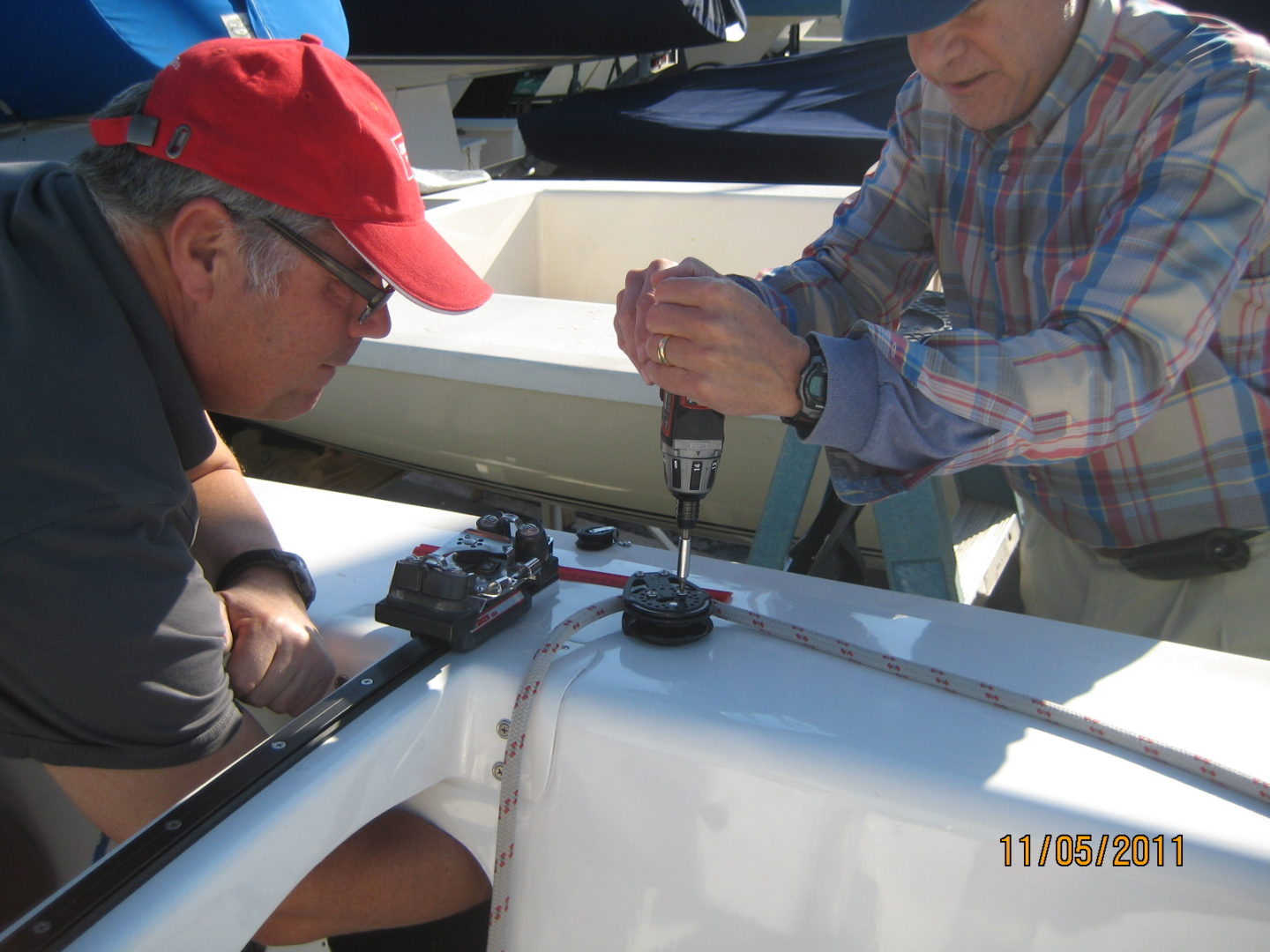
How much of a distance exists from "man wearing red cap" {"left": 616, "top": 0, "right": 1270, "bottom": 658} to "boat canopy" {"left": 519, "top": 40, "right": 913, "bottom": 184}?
3.08 metres

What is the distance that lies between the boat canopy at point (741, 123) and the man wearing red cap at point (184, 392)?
369cm

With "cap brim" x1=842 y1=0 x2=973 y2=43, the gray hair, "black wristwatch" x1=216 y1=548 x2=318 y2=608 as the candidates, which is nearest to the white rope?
"black wristwatch" x1=216 y1=548 x2=318 y2=608

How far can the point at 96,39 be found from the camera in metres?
3.09

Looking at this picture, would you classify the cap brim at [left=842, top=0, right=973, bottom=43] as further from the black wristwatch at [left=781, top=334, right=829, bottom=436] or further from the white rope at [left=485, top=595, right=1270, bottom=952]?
the white rope at [left=485, top=595, right=1270, bottom=952]

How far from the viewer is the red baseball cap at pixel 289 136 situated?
3.17 feet

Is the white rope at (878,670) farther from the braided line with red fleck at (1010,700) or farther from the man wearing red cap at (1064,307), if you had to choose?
the man wearing red cap at (1064,307)

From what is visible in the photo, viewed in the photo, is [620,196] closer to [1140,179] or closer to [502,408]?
[502,408]

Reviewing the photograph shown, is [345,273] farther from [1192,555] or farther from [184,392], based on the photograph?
[1192,555]

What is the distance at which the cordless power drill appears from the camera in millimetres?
1145

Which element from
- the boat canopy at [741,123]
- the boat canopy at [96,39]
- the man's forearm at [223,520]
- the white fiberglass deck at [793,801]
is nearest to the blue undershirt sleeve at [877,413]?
the white fiberglass deck at [793,801]

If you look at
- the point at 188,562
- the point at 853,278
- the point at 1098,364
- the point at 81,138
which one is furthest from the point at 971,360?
the point at 81,138

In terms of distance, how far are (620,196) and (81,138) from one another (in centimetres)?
188

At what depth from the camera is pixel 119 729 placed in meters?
0.81
